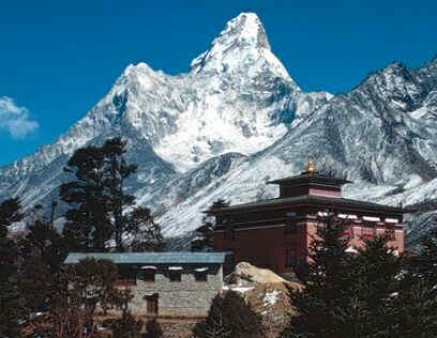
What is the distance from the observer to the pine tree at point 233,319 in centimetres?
5362

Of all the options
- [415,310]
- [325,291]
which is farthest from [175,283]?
[415,310]

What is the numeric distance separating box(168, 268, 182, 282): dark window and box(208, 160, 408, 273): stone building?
1049 cm

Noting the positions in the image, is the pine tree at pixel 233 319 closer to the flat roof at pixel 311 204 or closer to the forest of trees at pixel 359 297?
the forest of trees at pixel 359 297

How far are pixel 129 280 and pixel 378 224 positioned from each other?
24100mm

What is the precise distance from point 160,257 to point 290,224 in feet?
42.9

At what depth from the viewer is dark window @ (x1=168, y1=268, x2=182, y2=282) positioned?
67.5 m

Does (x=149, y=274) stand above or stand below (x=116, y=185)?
below

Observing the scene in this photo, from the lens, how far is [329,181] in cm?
8431

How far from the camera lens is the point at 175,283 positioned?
67312 mm

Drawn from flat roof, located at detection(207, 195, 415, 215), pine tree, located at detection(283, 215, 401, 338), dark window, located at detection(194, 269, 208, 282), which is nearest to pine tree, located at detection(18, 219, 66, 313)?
dark window, located at detection(194, 269, 208, 282)

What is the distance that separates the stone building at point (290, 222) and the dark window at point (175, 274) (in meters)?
10.5

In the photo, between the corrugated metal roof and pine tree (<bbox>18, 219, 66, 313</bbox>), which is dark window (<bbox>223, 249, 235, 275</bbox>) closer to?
the corrugated metal roof

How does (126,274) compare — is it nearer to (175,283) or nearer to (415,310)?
(175,283)

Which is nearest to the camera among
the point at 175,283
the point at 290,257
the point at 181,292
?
the point at 181,292
